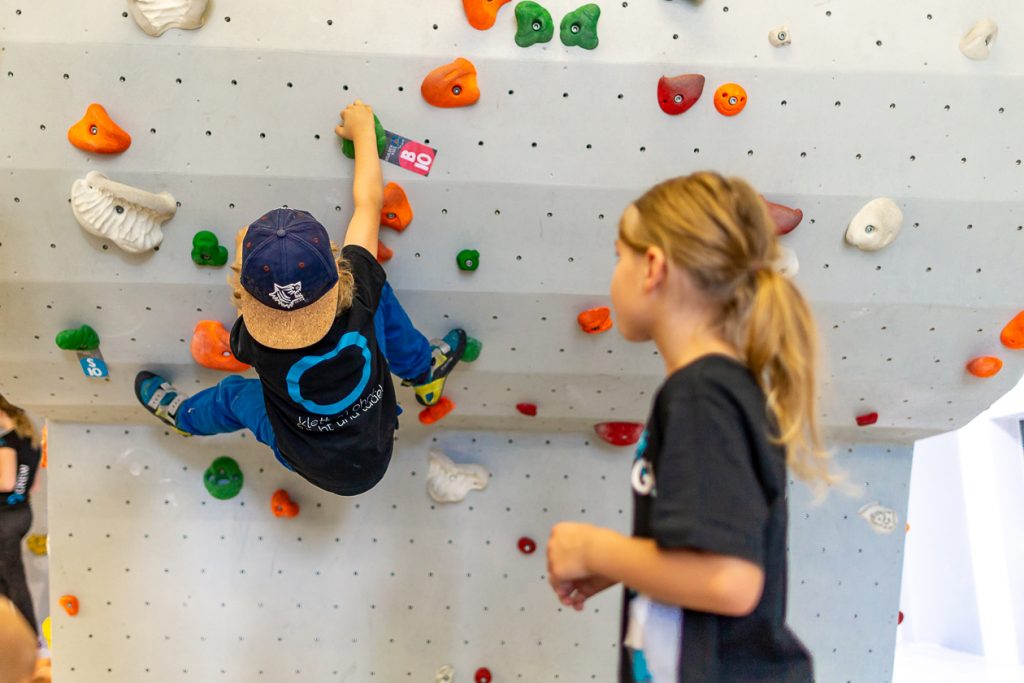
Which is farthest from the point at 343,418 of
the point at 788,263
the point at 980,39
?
the point at 980,39

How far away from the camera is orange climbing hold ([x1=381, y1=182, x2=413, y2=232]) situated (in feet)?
4.72

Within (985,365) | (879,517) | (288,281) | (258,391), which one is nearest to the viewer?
(288,281)

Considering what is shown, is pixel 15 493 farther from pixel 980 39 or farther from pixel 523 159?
pixel 980 39

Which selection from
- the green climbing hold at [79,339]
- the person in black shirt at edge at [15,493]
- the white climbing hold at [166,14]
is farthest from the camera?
the person in black shirt at edge at [15,493]

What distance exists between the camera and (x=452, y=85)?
1372 millimetres

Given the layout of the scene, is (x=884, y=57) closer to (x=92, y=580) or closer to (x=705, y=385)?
(x=705, y=385)

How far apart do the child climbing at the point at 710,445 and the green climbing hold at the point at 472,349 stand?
726 millimetres

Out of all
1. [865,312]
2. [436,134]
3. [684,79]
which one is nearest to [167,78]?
[436,134]

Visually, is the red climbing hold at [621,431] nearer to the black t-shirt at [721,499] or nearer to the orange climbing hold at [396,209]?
the orange climbing hold at [396,209]

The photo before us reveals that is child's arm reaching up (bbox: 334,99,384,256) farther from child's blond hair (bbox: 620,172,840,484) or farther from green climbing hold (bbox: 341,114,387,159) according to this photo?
child's blond hair (bbox: 620,172,840,484)

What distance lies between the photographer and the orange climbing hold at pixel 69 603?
6.12 feet

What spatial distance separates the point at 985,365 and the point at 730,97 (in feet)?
2.84

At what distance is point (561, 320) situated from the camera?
1.61 metres

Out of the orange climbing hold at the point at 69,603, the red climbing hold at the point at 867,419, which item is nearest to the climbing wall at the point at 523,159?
the red climbing hold at the point at 867,419
